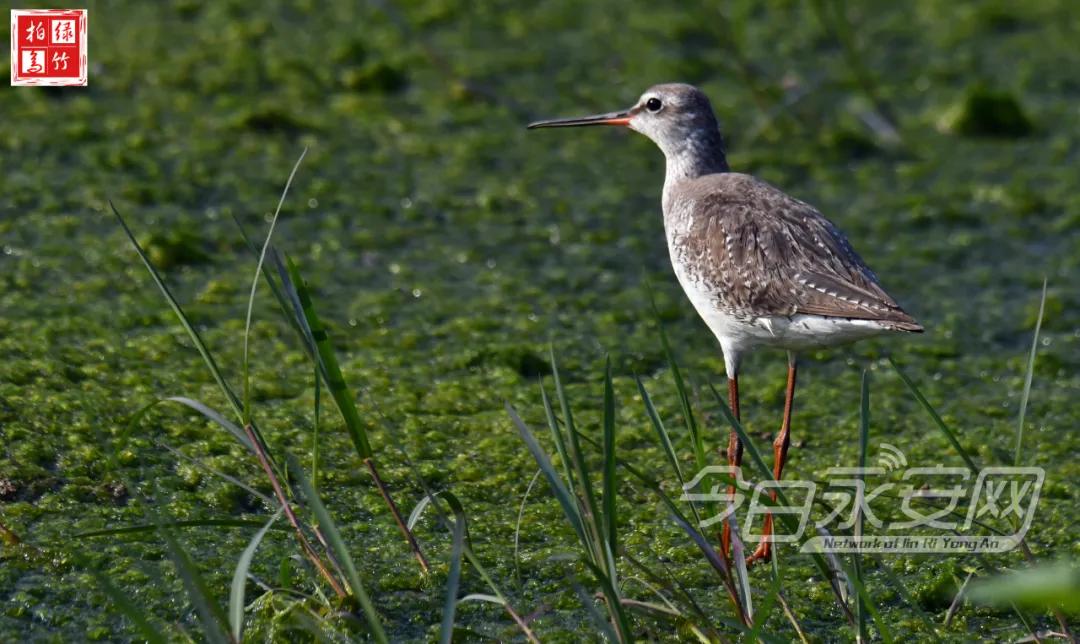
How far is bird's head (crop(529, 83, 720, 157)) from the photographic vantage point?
4.47 meters

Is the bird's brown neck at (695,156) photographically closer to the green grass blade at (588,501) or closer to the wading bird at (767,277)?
the wading bird at (767,277)

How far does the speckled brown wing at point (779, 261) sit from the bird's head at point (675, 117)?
563 mm

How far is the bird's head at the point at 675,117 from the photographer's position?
447cm

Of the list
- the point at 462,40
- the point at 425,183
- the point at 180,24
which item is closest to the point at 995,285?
the point at 425,183

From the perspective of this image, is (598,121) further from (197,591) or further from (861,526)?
(197,591)

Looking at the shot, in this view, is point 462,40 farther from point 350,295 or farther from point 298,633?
point 298,633

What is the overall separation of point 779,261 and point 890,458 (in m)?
0.88

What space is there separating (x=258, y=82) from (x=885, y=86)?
3.11 meters

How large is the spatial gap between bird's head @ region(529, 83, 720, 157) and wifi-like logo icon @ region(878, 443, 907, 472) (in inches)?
46.1

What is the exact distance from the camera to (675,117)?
451cm

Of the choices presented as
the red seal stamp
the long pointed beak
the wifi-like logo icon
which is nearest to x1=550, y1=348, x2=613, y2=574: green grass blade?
the wifi-like logo icon

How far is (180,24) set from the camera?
255 inches

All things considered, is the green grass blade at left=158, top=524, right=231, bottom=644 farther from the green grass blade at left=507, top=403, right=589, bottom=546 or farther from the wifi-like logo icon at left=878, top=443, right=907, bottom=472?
the wifi-like logo icon at left=878, top=443, right=907, bottom=472

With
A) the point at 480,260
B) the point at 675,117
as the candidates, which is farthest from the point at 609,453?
the point at 480,260
